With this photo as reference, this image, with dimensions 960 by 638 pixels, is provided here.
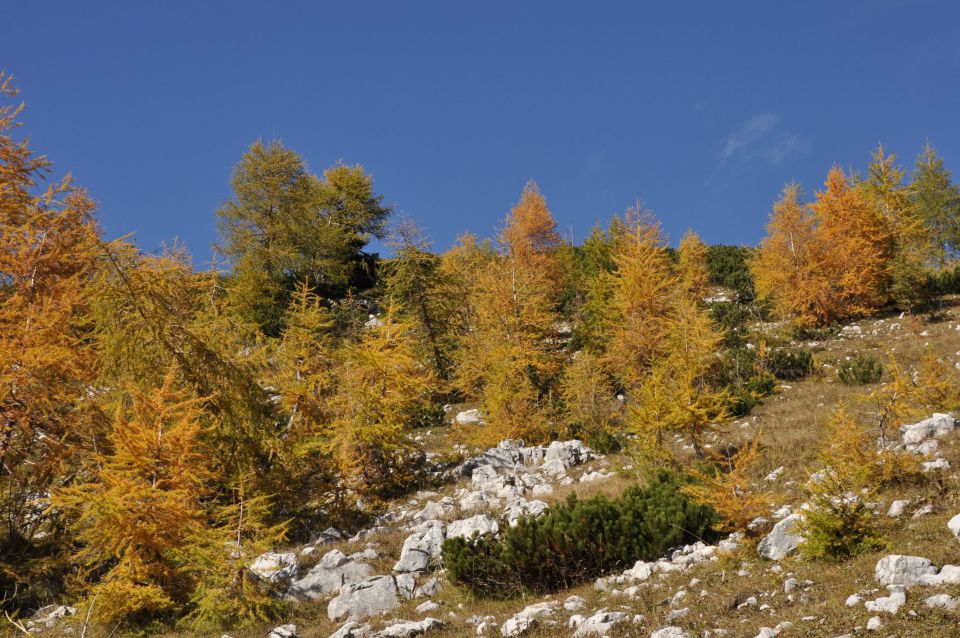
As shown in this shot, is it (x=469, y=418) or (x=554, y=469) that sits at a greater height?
(x=469, y=418)

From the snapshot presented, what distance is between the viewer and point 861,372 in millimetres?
16734

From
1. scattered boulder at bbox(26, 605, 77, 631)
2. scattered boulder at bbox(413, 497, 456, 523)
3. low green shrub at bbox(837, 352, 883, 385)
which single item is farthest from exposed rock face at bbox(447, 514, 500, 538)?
low green shrub at bbox(837, 352, 883, 385)

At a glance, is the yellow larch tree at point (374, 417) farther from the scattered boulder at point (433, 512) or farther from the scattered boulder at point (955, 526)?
the scattered boulder at point (955, 526)

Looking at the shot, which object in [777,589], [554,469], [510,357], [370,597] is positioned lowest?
[777,589]

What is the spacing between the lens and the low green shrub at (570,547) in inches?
327

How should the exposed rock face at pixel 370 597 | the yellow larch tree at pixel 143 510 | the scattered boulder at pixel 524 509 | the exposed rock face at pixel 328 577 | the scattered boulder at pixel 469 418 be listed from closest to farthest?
the exposed rock face at pixel 370 597
the yellow larch tree at pixel 143 510
the exposed rock face at pixel 328 577
the scattered boulder at pixel 524 509
the scattered boulder at pixel 469 418

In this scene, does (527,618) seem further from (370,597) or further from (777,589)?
(370,597)

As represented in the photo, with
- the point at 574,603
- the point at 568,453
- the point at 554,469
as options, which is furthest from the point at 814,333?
the point at 574,603

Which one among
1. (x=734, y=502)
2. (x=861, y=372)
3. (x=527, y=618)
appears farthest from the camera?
(x=861, y=372)

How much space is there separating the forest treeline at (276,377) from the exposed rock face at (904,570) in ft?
21.6

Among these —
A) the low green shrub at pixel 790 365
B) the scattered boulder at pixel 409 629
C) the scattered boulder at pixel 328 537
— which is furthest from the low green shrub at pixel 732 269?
the scattered boulder at pixel 409 629

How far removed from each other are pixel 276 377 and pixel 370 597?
27.1 feet

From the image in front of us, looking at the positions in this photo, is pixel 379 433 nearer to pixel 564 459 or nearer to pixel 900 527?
pixel 564 459

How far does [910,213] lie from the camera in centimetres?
3008
